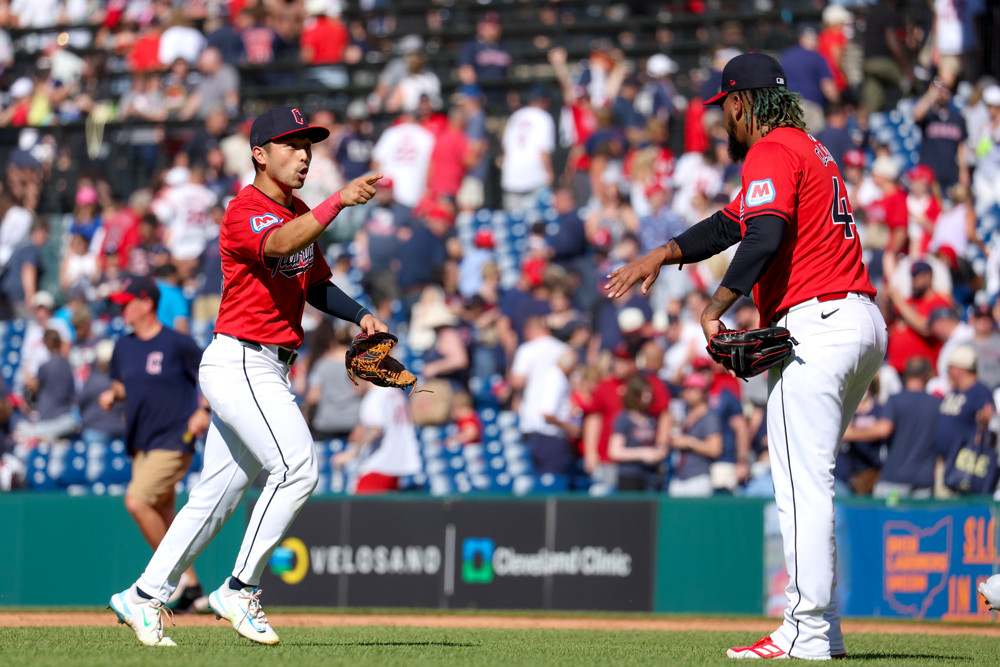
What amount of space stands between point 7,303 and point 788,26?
11198mm

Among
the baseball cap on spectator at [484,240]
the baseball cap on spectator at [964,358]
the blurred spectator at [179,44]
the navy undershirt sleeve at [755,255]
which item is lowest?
the baseball cap on spectator at [964,358]

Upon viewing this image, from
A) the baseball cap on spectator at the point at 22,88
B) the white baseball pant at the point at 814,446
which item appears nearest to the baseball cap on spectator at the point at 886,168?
the white baseball pant at the point at 814,446

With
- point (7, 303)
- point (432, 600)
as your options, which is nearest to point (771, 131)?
point (432, 600)

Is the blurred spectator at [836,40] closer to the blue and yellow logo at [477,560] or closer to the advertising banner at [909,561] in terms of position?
the advertising banner at [909,561]

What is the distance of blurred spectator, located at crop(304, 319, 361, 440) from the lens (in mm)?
13133

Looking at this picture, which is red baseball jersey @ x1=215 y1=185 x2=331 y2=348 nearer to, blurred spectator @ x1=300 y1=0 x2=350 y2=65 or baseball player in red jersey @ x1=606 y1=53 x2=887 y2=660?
baseball player in red jersey @ x1=606 y1=53 x2=887 y2=660

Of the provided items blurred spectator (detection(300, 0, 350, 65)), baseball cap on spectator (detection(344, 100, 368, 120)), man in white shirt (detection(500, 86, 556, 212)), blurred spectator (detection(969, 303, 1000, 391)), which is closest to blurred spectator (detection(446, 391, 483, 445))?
man in white shirt (detection(500, 86, 556, 212))

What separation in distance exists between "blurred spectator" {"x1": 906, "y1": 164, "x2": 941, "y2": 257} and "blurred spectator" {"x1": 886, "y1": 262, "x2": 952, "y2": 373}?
1.19 m

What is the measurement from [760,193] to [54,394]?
34.6 ft

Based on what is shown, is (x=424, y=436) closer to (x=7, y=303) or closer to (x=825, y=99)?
(x=825, y=99)

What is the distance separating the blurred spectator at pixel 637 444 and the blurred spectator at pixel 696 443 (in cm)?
19

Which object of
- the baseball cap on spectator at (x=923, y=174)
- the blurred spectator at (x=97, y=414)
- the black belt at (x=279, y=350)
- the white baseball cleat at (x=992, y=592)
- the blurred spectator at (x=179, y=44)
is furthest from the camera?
the blurred spectator at (x=179, y=44)

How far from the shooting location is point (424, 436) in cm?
1387

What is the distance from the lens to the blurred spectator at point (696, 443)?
11.8 metres
